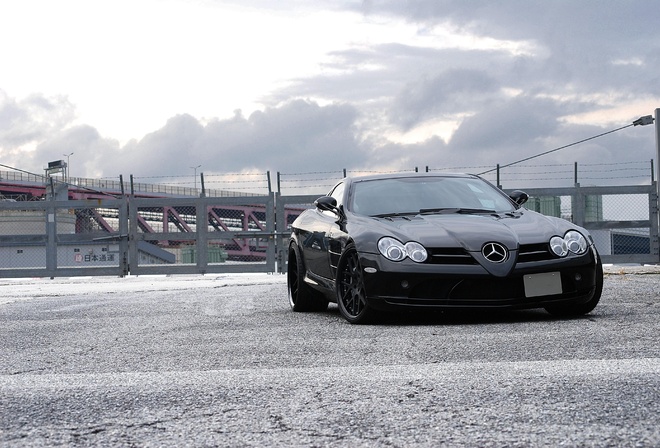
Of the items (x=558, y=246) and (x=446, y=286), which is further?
(x=558, y=246)

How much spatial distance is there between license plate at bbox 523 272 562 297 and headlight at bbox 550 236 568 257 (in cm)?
16

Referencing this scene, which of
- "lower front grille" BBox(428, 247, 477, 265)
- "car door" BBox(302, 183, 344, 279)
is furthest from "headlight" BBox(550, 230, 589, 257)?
"car door" BBox(302, 183, 344, 279)

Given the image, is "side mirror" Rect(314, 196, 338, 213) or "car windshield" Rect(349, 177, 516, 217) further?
"side mirror" Rect(314, 196, 338, 213)

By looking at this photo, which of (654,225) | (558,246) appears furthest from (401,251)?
(654,225)

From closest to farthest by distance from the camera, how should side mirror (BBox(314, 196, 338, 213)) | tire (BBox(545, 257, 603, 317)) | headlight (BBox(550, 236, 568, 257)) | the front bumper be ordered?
the front bumper → headlight (BBox(550, 236, 568, 257)) → tire (BBox(545, 257, 603, 317)) → side mirror (BBox(314, 196, 338, 213))

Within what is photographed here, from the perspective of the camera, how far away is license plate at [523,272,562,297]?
7.18m

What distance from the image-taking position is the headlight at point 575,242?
291 inches

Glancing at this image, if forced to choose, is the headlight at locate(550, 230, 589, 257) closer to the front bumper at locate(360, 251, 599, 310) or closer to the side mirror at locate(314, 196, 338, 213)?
the front bumper at locate(360, 251, 599, 310)

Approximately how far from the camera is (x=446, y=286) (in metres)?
7.12

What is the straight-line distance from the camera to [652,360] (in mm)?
4805

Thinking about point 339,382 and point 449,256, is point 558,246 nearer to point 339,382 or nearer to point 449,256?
point 449,256

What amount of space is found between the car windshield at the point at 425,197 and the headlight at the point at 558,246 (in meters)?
0.91

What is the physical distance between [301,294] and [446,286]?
6.89ft

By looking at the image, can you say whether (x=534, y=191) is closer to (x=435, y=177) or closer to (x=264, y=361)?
(x=435, y=177)
